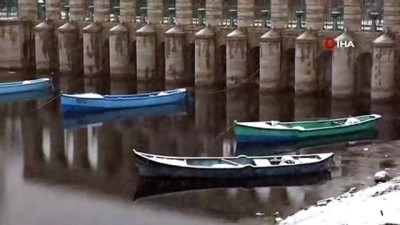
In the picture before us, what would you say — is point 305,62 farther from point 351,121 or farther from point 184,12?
point 184,12

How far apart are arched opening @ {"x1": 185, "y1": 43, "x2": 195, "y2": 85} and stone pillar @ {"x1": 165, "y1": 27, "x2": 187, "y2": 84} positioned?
2.03 feet

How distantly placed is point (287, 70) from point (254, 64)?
2817mm

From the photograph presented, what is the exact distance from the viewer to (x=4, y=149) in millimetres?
43281

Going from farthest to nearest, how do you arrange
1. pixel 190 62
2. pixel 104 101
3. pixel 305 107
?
pixel 190 62 < pixel 104 101 < pixel 305 107

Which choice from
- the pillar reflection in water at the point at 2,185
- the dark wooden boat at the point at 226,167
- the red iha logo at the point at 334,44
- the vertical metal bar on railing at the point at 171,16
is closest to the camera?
the pillar reflection in water at the point at 2,185

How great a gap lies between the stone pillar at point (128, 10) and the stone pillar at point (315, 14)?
602 inches

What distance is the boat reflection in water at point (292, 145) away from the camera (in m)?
41.4

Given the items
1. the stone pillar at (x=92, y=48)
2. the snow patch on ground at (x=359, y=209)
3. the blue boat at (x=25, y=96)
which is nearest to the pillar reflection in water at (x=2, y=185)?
the snow patch on ground at (x=359, y=209)

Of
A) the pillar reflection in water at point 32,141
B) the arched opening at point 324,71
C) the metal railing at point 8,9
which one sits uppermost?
the metal railing at point 8,9

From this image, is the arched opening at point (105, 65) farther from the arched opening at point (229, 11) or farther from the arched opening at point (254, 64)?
the arched opening at point (254, 64)

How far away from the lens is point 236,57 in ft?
190

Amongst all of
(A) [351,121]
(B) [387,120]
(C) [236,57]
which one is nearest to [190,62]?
(C) [236,57]

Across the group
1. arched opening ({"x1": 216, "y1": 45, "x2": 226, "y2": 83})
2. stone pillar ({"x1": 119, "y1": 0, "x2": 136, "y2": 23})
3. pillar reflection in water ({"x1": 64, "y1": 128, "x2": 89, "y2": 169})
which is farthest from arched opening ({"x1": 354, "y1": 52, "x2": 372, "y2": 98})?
pillar reflection in water ({"x1": 64, "y1": 128, "x2": 89, "y2": 169})

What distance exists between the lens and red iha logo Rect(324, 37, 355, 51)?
173 feet
